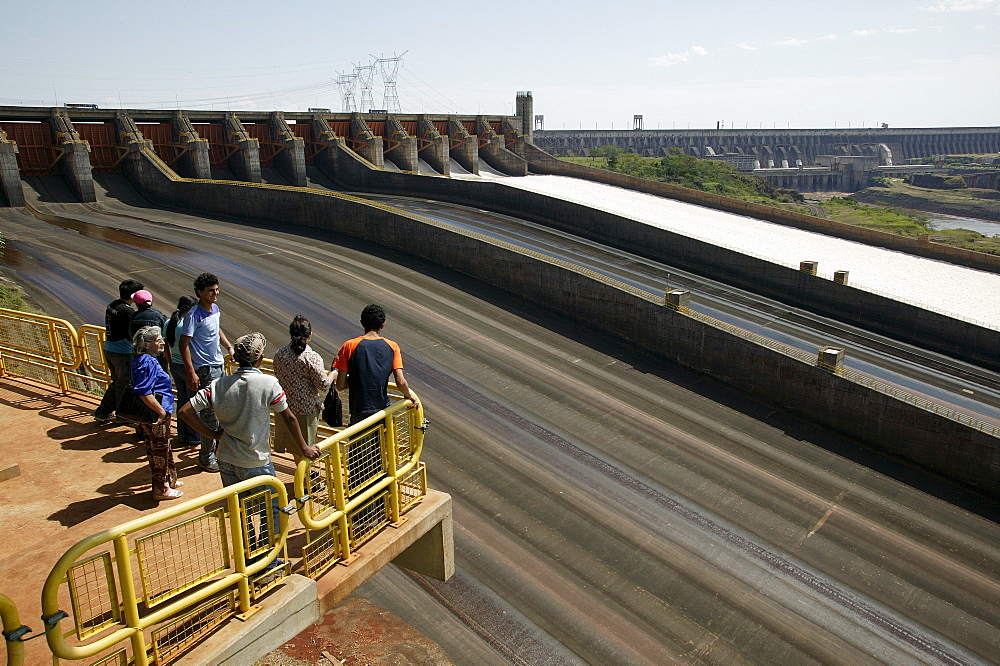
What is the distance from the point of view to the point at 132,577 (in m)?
4.13

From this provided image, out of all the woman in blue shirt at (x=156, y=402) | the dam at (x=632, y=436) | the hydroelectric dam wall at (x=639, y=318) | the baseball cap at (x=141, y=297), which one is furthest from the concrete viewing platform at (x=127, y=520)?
the hydroelectric dam wall at (x=639, y=318)

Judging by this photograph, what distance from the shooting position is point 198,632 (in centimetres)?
436

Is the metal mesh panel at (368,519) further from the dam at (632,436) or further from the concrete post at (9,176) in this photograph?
the concrete post at (9,176)

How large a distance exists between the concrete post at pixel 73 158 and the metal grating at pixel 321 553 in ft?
100

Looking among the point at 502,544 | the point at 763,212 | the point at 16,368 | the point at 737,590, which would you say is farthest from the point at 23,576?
the point at 763,212

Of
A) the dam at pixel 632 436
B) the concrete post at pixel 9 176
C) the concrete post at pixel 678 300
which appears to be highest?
the concrete post at pixel 9 176

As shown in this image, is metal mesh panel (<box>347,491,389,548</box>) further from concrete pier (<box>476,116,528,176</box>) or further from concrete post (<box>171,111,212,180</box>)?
concrete pier (<box>476,116,528,176</box>)

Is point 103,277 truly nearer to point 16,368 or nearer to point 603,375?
point 16,368

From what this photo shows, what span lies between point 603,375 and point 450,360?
3.62 m

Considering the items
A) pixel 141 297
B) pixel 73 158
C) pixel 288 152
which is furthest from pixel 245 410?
pixel 288 152

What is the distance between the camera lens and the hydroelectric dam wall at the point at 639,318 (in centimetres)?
1330

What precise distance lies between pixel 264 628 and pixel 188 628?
475 millimetres

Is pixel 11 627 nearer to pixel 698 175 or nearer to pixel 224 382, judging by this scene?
pixel 224 382

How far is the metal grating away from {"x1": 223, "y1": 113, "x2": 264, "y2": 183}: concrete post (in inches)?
1326
